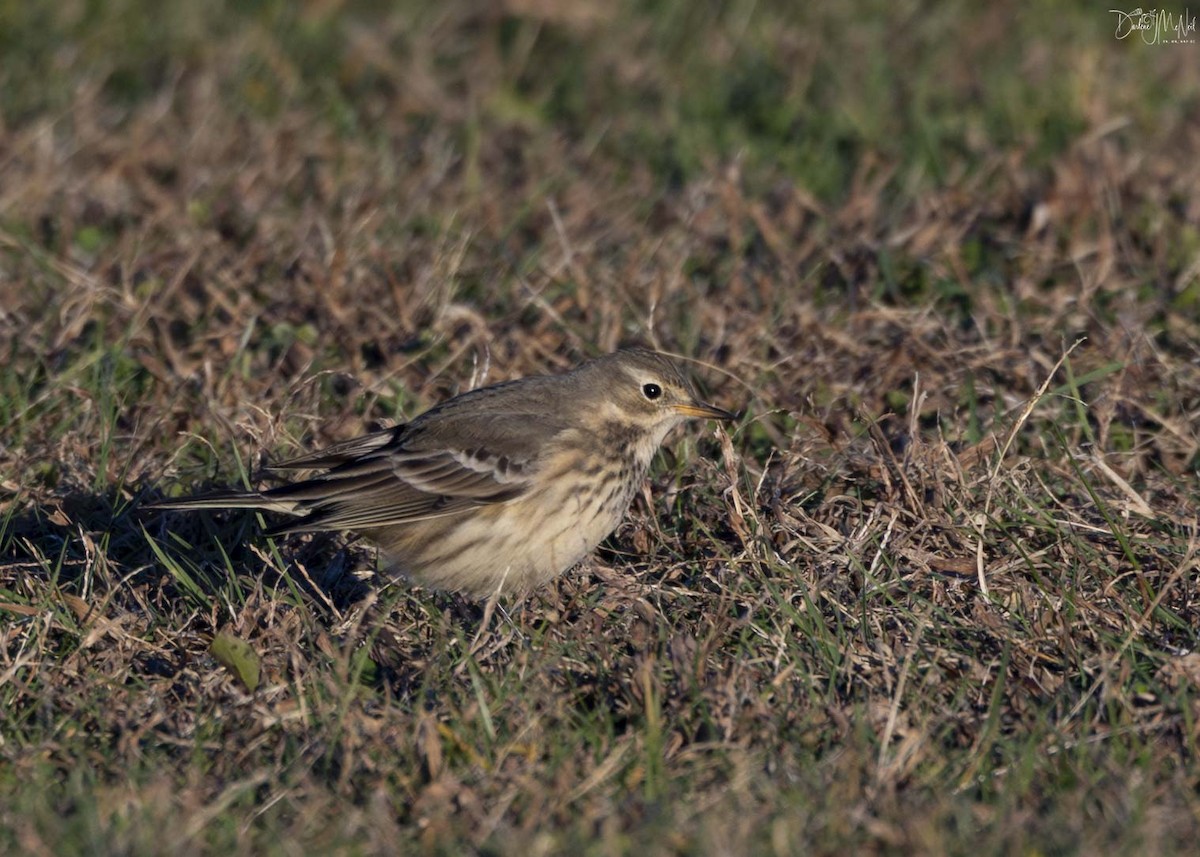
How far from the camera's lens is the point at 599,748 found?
4.83 m

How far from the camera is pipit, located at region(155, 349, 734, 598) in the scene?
19.1 feet

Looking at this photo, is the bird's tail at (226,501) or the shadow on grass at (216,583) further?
the bird's tail at (226,501)

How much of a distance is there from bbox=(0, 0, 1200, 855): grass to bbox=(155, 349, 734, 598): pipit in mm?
176

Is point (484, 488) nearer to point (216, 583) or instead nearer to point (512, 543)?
point (512, 543)

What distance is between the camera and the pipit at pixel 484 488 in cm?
584

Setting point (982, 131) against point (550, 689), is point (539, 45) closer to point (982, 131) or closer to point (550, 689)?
point (982, 131)

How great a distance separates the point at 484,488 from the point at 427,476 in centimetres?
21

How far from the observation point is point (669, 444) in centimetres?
690
